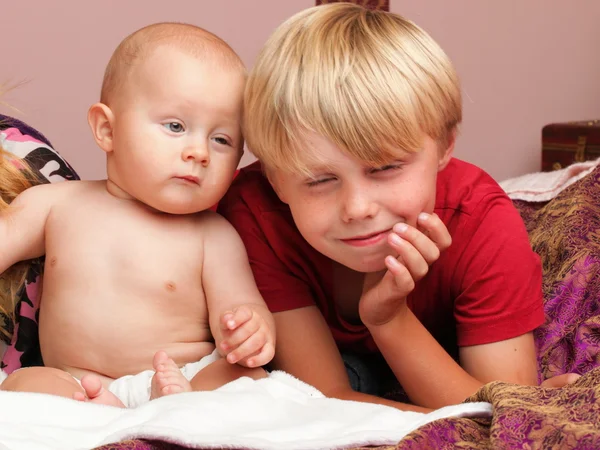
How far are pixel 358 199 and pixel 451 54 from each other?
190cm

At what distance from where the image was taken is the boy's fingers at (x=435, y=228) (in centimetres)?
108

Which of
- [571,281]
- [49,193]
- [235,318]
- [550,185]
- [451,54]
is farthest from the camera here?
[451,54]

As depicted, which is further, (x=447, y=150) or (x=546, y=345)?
(x=546, y=345)

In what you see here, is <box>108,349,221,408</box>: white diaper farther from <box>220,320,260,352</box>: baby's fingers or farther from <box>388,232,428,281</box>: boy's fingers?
<box>388,232,428,281</box>: boy's fingers

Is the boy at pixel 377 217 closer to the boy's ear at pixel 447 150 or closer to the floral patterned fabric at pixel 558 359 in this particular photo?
the boy's ear at pixel 447 150

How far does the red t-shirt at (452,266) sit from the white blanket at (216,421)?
0.30 meters

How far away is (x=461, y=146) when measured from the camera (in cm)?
289

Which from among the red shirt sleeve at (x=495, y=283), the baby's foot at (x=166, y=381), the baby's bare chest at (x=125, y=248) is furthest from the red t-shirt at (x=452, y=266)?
the baby's foot at (x=166, y=381)

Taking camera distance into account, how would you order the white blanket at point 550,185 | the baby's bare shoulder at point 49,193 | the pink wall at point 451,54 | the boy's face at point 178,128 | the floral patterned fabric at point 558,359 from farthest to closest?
the pink wall at point 451,54
the white blanket at point 550,185
the baby's bare shoulder at point 49,193
the boy's face at point 178,128
the floral patterned fabric at point 558,359

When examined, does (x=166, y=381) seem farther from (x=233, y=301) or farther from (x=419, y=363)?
(x=419, y=363)

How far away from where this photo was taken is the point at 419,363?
3.71 feet

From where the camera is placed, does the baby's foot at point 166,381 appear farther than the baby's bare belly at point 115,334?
No

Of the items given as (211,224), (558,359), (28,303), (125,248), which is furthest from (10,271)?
(558,359)

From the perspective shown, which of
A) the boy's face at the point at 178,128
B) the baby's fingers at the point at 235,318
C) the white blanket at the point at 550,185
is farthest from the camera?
the white blanket at the point at 550,185
